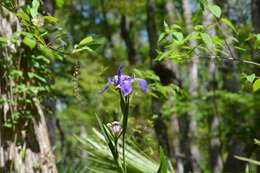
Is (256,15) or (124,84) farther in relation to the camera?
(256,15)

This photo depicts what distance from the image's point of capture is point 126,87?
1.41 metres

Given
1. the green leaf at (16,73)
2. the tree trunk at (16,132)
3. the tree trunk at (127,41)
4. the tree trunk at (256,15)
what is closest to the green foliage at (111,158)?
the tree trunk at (16,132)

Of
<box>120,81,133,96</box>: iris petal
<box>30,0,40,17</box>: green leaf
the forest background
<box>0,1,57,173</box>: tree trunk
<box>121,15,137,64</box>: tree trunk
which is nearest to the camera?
<box>120,81,133,96</box>: iris petal

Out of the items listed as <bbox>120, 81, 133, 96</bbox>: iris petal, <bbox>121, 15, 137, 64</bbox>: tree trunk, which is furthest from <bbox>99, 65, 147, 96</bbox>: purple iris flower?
<bbox>121, 15, 137, 64</bbox>: tree trunk

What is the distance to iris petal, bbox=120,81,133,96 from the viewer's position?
1.39m

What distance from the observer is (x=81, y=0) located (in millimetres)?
13375

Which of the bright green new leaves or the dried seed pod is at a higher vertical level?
the bright green new leaves

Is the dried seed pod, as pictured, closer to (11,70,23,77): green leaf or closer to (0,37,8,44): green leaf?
(0,37,8,44): green leaf

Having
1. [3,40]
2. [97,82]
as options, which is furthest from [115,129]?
[97,82]

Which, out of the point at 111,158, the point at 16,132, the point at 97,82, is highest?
the point at 97,82

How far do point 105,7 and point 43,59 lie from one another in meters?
8.39

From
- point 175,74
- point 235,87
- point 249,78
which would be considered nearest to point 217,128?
point 235,87

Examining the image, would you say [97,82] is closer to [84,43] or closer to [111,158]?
[111,158]

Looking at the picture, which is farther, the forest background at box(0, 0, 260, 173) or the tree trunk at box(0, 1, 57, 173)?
the tree trunk at box(0, 1, 57, 173)
